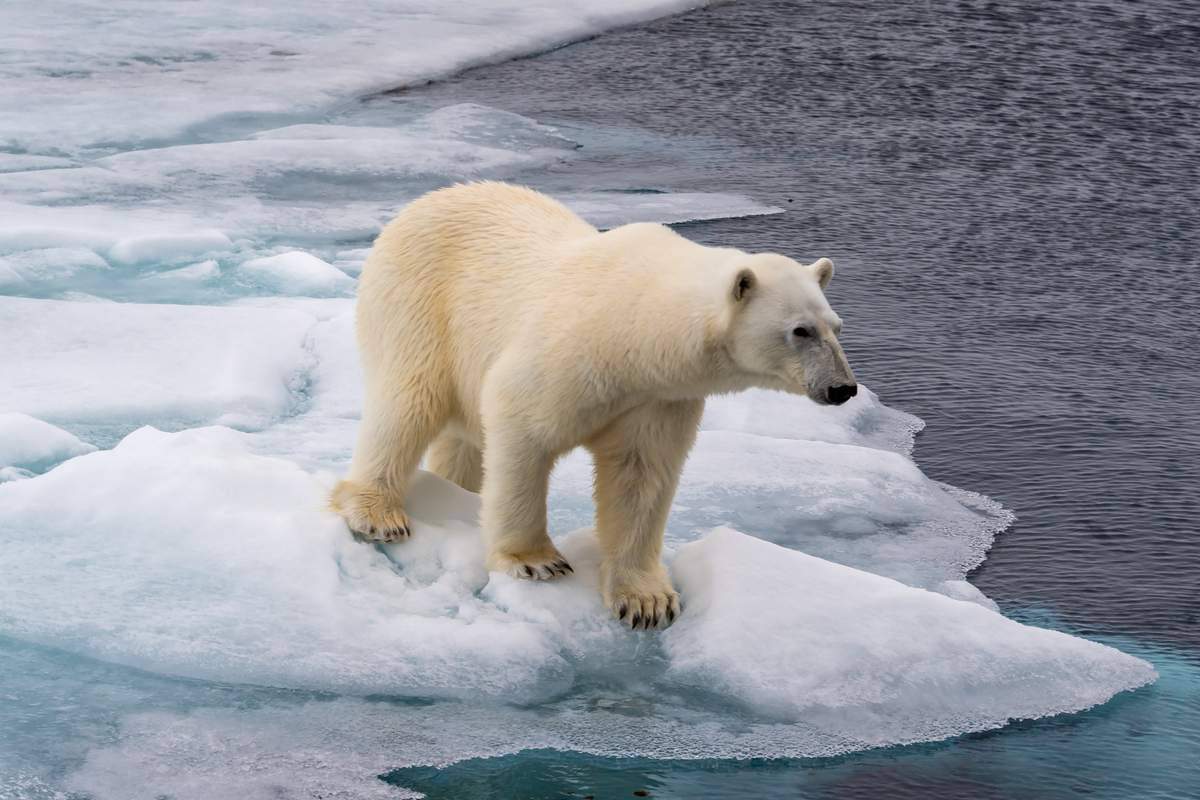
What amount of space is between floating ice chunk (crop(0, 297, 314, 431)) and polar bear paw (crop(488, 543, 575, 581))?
5.26ft

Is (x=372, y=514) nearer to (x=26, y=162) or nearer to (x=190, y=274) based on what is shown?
(x=190, y=274)

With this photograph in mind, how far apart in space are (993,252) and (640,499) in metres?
4.31

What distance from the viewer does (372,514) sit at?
153 inches

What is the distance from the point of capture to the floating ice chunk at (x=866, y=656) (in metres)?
3.51

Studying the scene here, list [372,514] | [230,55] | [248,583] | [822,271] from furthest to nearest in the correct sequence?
[230,55], [372,514], [248,583], [822,271]

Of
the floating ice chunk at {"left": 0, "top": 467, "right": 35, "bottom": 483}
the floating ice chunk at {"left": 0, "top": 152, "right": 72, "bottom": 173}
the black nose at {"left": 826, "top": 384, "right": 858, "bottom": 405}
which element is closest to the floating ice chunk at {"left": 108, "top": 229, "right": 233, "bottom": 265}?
the floating ice chunk at {"left": 0, "top": 152, "right": 72, "bottom": 173}

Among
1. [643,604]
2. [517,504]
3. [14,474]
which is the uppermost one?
[517,504]

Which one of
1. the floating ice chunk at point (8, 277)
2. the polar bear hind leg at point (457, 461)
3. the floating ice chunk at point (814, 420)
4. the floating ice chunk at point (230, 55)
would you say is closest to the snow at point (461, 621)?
the polar bear hind leg at point (457, 461)

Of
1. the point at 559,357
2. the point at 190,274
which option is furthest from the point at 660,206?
the point at 559,357

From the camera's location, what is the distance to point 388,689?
347 centimetres

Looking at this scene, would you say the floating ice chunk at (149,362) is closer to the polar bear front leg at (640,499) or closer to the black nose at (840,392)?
the polar bear front leg at (640,499)

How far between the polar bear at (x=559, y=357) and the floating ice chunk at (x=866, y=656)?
0.55 feet

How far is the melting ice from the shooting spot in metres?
3.37

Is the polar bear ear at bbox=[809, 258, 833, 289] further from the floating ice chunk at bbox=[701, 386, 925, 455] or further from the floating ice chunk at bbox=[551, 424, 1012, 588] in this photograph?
the floating ice chunk at bbox=[701, 386, 925, 455]
